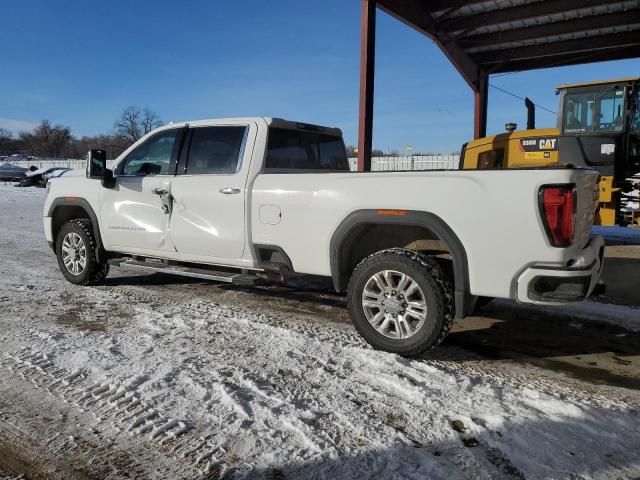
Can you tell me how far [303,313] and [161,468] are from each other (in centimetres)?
291

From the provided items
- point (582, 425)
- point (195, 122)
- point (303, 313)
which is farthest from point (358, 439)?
point (195, 122)

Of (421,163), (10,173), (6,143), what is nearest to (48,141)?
(6,143)

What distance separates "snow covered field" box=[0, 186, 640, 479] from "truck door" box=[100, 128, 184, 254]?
3.42ft

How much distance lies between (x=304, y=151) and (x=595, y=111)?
Answer: 6691 millimetres

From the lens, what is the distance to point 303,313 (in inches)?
209

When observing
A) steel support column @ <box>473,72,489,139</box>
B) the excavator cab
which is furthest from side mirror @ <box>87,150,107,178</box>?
steel support column @ <box>473,72,489,139</box>

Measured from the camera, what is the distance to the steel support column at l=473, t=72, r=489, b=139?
61.4 feet

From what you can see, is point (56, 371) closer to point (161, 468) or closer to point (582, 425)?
point (161, 468)

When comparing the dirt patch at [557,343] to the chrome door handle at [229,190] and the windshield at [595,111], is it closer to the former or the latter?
the chrome door handle at [229,190]

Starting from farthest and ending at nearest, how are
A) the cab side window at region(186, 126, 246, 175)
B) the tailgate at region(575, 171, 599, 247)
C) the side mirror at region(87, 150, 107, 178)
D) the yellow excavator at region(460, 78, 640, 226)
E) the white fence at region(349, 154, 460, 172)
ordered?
the white fence at region(349, 154, 460, 172), the yellow excavator at region(460, 78, 640, 226), the side mirror at region(87, 150, 107, 178), the cab side window at region(186, 126, 246, 175), the tailgate at region(575, 171, 599, 247)

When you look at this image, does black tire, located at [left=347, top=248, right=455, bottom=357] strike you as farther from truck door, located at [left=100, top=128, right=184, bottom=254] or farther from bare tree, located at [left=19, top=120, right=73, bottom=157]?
bare tree, located at [left=19, top=120, right=73, bottom=157]

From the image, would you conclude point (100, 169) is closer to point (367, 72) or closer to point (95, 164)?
point (95, 164)

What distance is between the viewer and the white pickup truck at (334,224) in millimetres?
3494

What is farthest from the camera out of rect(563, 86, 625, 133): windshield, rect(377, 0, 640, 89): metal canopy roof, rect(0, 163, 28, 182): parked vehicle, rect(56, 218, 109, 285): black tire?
rect(0, 163, 28, 182): parked vehicle
